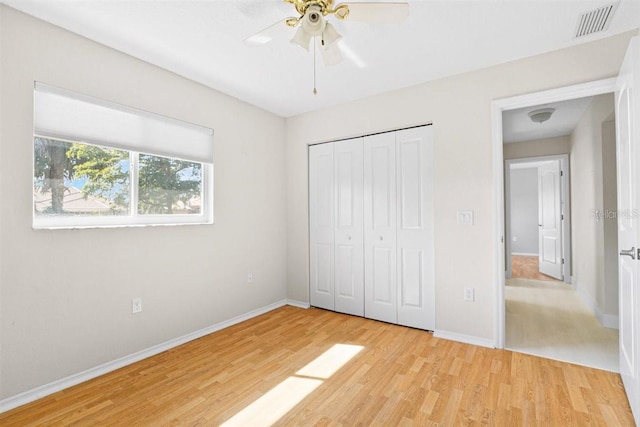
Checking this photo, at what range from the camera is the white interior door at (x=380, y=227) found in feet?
10.8

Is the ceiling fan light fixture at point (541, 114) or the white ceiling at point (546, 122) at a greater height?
the white ceiling at point (546, 122)

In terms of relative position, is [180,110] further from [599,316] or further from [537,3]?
[599,316]

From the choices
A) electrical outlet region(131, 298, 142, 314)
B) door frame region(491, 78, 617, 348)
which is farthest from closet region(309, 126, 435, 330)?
electrical outlet region(131, 298, 142, 314)

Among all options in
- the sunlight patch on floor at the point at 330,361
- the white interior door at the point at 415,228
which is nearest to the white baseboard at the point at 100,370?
the sunlight patch on floor at the point at 330,361

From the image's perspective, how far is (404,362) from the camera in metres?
2.43

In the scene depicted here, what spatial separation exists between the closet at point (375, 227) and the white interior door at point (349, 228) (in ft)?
0.04

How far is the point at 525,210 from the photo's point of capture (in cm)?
855

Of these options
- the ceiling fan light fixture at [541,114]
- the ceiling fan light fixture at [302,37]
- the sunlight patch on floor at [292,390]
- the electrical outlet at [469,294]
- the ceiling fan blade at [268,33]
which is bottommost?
the sunlight patch on floor at [292,390]

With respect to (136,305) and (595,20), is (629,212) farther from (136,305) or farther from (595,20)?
(136,305)

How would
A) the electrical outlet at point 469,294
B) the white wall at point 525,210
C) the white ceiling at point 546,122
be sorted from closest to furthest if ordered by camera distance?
1. the electrical outlet at point 469,294
2. the white ceiling at point 546,122
3. the white wall at point 525,210

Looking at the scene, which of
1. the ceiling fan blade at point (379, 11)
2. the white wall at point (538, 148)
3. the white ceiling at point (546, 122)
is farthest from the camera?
the white wall at point (538, 148)

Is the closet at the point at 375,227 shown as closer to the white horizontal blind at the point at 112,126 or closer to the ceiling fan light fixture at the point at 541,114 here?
the white horizontal blind at the point at 112,126

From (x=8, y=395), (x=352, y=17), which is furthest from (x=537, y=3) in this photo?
(x=8, y=395)

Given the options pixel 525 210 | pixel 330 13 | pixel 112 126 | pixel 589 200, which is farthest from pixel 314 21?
pixel 525 210
